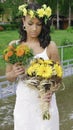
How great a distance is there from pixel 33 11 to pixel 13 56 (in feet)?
1.29

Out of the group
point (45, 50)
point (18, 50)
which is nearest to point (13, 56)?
point (18, 50)

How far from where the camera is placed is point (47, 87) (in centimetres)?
304

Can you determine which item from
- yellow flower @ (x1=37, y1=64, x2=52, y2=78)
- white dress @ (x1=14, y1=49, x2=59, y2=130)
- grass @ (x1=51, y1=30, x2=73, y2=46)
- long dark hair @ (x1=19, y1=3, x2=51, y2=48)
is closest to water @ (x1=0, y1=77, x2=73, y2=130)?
white dress @ (x1=14, y1=49, x2=59, y2=130)

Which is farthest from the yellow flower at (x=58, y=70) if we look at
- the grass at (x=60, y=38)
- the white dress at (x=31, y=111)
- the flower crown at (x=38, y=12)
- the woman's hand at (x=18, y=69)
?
the grass at (x=60, y=38)

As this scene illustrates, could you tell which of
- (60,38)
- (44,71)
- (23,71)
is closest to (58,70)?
(44,71)

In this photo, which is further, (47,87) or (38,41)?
(38,41)

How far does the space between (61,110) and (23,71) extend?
465cm

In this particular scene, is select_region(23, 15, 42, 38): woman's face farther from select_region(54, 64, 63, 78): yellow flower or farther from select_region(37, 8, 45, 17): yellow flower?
select_region(54, 64, 63, 78): yellow flower

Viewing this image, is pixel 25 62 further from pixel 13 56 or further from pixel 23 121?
pixel 23 121

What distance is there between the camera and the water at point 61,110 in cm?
653

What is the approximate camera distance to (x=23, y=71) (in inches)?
121

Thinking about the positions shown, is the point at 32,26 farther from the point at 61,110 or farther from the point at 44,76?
the point at 61,110

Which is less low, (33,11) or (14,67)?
(33,11)

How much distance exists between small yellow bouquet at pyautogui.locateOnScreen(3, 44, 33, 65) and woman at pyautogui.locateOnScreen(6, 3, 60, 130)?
0.15 ft
